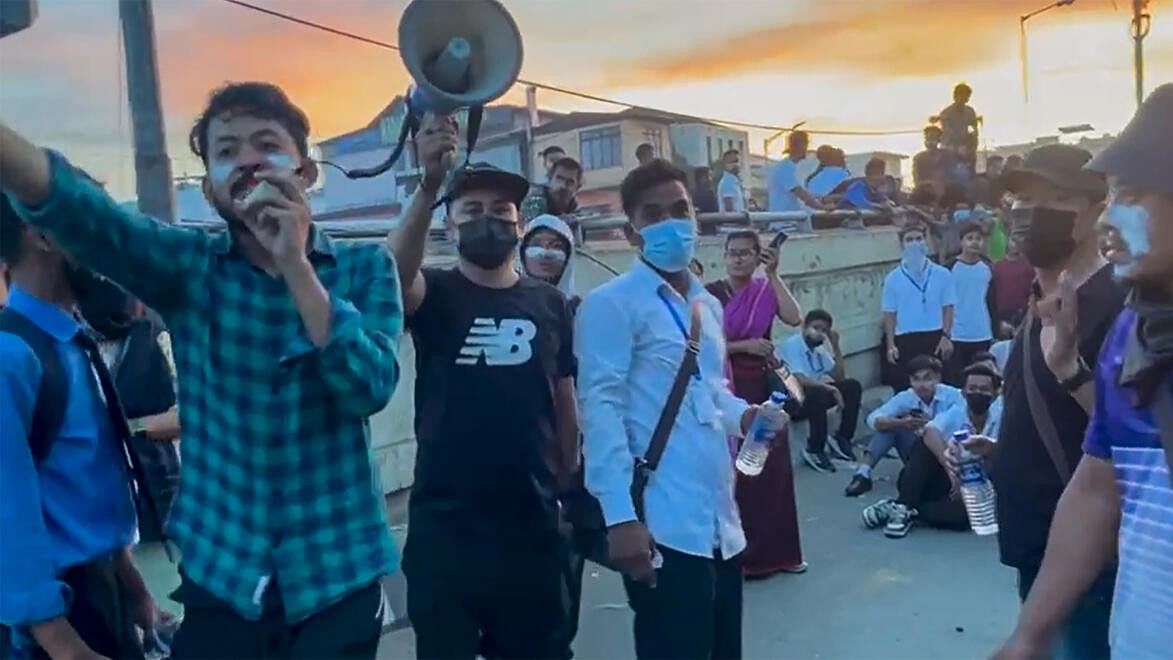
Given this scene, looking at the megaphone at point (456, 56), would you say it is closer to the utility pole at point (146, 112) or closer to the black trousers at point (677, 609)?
the black trousers at point (677, 609)

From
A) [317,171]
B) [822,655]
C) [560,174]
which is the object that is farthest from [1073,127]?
[317,171]

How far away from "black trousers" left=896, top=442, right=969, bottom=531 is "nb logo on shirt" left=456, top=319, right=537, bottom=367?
4.54m

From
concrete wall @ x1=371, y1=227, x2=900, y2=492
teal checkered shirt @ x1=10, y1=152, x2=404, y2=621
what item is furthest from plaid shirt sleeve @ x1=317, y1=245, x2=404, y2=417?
concrete wall @ x1=371, y1=227, x2=900, y2=492

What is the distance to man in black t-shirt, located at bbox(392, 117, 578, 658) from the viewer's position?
3477 millimetres

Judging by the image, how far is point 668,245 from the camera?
4004 millimetres

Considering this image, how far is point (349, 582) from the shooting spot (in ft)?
7.87

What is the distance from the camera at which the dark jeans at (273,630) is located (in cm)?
238

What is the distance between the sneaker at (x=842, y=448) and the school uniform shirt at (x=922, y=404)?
1.07m

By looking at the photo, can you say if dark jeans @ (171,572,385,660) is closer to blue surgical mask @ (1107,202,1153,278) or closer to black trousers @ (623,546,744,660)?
black trousers @ (623,546,744,660)

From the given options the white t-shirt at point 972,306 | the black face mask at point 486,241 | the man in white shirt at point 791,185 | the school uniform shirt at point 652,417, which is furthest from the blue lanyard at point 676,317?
the man in white shirt at point 791,185

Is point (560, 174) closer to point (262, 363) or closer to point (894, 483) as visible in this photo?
point (894, 483)

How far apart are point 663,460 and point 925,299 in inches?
294

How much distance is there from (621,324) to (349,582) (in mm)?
1480

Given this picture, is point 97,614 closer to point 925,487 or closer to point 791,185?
point 925,487
